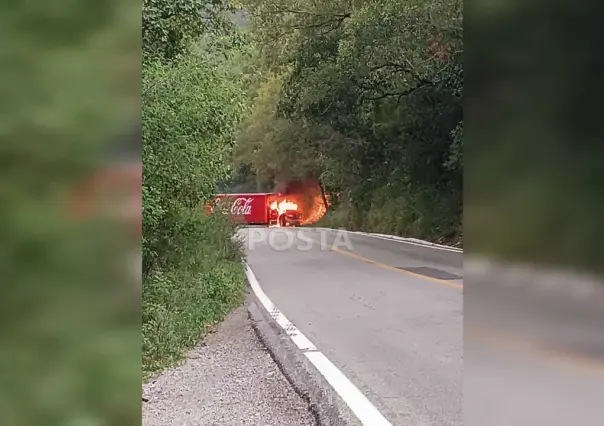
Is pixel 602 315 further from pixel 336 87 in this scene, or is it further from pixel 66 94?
pixel 336 87

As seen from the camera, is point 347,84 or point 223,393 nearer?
point 223,393

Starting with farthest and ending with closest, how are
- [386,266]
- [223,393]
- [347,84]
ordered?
[386,266] < [347,84] < [223,393]

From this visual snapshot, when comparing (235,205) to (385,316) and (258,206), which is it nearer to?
(258,206)

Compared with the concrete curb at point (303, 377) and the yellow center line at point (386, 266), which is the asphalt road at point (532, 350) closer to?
the concrete curb at point (303, 377)

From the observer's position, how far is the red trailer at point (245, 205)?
2.86 metres

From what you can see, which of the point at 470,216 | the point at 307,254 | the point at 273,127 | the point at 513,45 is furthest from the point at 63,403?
the point at 307,254

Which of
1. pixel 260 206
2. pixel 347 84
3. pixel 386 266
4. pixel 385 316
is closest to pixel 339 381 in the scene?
pixel 260 206

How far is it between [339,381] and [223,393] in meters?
0.63

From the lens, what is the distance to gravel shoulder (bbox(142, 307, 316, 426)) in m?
1.71

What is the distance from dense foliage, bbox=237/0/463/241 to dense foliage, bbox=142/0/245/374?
33 centimetres

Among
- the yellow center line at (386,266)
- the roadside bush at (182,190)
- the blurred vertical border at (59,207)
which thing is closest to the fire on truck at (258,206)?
the roadside bush at (182,190)

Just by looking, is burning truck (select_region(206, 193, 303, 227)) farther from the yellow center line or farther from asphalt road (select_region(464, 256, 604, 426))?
asphalt road (select_region(464, 256, 604, 426))

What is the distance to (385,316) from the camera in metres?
4.12

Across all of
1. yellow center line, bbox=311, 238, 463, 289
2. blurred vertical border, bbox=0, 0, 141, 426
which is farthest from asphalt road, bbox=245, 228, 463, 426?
blurred vertical border, bbox=0, 0, 141, 426
